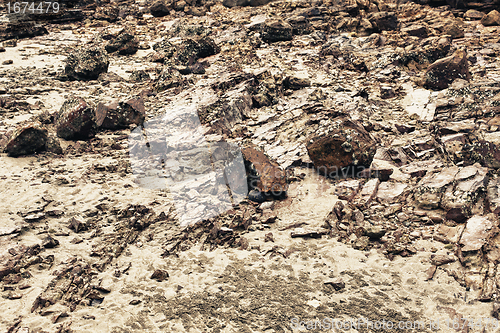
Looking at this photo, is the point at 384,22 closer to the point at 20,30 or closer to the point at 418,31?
the point at 418,31

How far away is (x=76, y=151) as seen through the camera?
9.07m

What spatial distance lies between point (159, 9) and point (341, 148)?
17255 millimetres

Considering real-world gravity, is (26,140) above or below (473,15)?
below

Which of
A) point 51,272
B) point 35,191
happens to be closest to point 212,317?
point 51,272

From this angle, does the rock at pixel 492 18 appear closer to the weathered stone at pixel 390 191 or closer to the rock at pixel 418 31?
the rock at pixel 418 31

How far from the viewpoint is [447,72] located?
10.7 m

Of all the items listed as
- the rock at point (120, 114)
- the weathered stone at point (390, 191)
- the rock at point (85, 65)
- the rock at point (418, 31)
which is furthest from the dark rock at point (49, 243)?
the rock at point (418, 31)

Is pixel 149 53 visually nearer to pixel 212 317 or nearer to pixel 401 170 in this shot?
pixel 401 170

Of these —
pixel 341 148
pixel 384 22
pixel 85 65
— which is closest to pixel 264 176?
pixel 341 148

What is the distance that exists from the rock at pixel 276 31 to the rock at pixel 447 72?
697cm

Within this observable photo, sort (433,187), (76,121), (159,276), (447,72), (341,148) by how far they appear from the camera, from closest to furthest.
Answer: (159,276), (433,187), (341,148), (76,121), (447,72)

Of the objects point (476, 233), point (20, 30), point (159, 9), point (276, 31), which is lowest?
point (476, 233)

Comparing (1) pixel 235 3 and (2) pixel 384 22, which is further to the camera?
(1) pixel 235 3

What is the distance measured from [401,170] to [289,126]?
3.67 m
